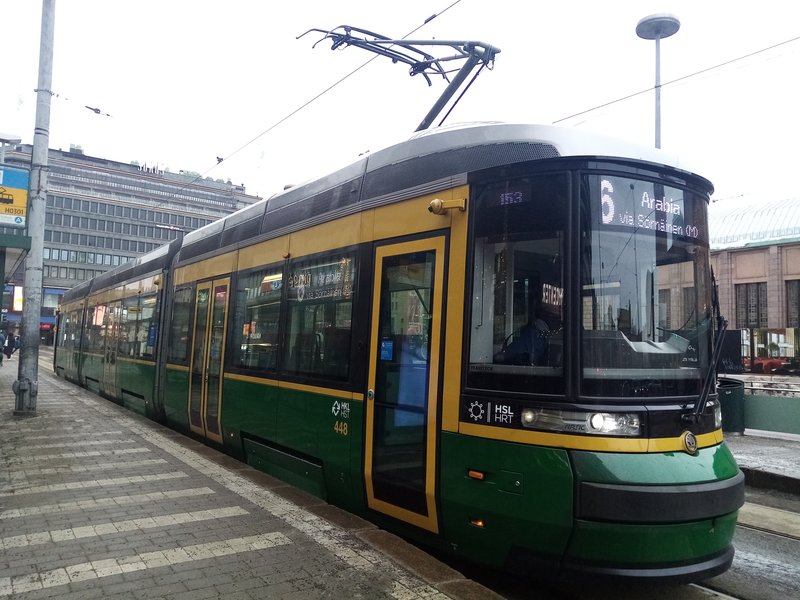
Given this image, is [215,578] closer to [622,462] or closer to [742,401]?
[622,462]

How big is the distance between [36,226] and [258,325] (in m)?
7.32

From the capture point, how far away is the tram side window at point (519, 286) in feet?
12.7

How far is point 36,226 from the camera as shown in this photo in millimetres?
11789

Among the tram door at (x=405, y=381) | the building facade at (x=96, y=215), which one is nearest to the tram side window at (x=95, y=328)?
the tram door at (x=405, y=381)

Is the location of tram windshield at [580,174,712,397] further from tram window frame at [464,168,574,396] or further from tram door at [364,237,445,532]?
tram door at [364,237,445,532]

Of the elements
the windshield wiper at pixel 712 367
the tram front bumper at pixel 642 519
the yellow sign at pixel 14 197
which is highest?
the yellow sign at pixel 14 197

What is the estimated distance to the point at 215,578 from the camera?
148 inches

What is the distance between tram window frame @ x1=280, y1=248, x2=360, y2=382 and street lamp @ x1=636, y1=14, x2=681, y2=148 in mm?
9032

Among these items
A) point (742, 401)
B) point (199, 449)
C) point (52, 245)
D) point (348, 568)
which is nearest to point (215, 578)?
point (348, 568)

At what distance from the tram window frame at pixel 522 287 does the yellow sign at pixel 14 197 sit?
11.2 m

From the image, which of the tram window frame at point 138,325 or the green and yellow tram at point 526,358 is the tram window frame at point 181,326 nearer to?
the tram window frame at point 138,325

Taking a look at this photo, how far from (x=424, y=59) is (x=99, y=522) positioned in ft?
24.2

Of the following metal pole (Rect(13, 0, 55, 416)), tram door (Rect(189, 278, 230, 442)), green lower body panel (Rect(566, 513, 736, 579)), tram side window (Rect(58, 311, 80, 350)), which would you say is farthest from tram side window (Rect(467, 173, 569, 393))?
tram side window (Rect(58, 311, 80, 350))

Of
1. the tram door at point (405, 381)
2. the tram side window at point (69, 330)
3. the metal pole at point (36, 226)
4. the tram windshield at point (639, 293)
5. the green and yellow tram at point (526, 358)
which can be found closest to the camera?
the green and yellow tram at point (526, 358)
